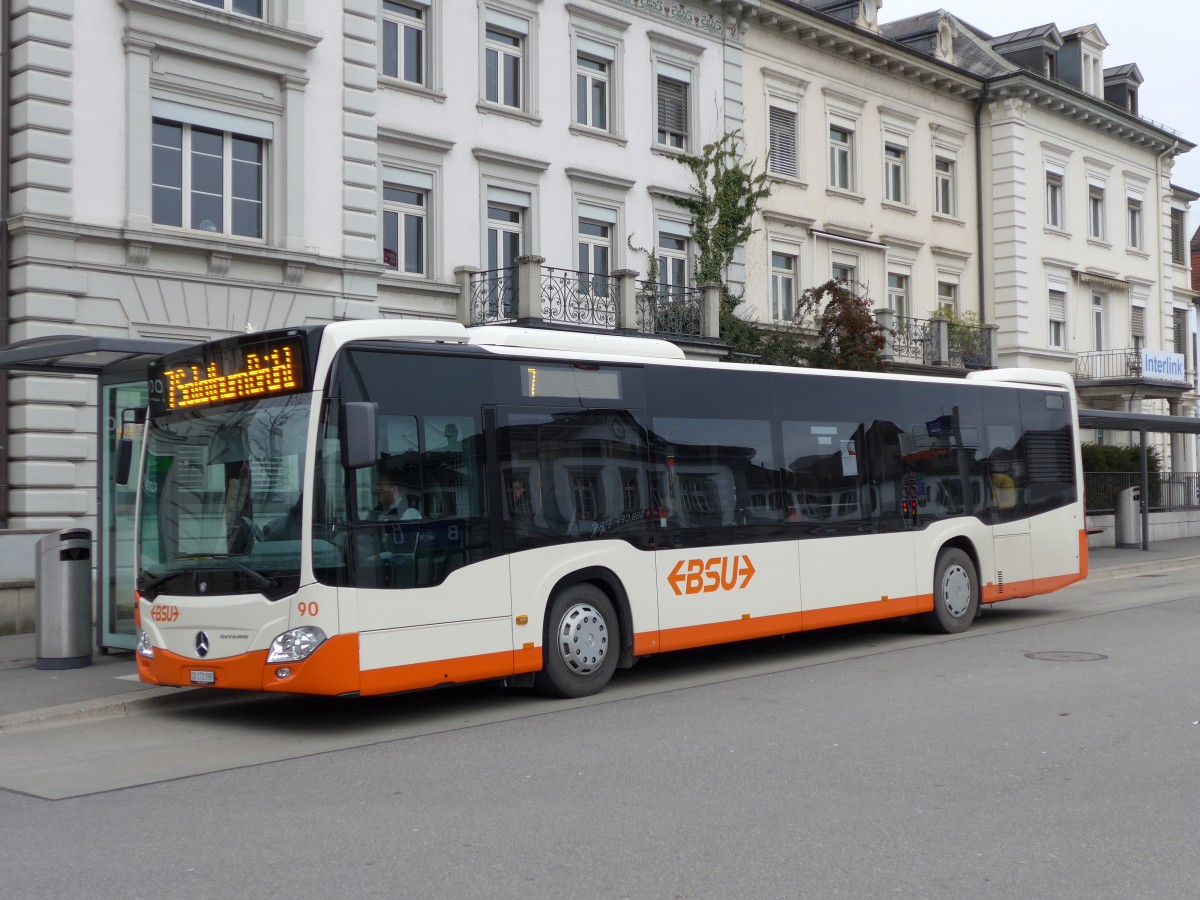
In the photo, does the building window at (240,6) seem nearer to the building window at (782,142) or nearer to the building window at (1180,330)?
the building window at (782,142)

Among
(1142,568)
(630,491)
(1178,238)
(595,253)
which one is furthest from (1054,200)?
(630,491)

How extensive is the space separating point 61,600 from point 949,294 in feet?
91.5

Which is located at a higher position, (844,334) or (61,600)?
(844,334)

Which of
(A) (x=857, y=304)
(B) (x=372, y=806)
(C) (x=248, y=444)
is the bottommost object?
(B) (x=372, y=806)

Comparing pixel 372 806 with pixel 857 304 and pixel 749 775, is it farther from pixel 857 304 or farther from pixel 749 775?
pixel 857 304

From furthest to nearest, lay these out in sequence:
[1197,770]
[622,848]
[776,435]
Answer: [776,435] < [1197,770] < [622,848]

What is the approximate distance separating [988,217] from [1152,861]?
108 feet

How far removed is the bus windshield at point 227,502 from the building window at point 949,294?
28200 millimetres

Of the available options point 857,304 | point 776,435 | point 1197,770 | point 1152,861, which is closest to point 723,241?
point 857,304

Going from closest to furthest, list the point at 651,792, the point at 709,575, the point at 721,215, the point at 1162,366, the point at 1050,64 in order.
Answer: the point at 651,792, the point at 709,575, the point at 721,215, the point at 1162,366, the point at 1050,64

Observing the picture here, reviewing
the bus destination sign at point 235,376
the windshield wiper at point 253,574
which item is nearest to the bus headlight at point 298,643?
the windshield wiper at point 253,574

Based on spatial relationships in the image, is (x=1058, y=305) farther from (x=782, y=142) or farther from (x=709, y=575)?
(x=709, y=575)

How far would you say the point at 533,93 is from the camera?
2467 centimetres

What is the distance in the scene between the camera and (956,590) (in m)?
15.5
